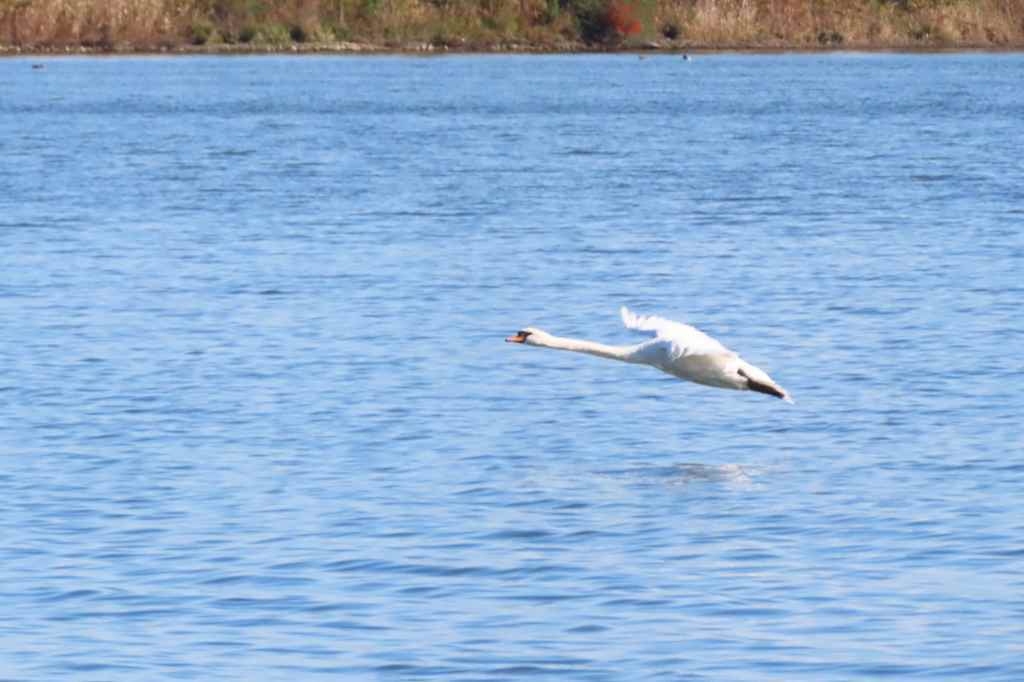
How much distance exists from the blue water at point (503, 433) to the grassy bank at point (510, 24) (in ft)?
199

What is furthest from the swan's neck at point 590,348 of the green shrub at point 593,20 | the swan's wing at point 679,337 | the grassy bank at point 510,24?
the green shrub at point 593,20

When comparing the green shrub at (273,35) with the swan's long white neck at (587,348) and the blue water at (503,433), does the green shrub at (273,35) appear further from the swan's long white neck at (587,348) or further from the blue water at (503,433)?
the swan's long white neck at (587,348)

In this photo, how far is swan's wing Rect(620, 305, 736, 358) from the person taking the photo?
50.9 ft

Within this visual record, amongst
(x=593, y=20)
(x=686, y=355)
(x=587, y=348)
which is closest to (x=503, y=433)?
(x=587, y=348)

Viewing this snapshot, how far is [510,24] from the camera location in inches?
4134

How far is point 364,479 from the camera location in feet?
50.6

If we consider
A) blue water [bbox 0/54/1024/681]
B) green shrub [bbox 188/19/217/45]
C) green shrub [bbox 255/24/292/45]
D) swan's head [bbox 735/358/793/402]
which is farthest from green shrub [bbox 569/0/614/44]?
swan's head [bbox 735/358/793/402]

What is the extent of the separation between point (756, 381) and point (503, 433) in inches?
98.8

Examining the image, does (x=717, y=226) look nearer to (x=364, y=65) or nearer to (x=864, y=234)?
(x=864, y=234)

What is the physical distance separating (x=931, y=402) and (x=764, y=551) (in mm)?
5368

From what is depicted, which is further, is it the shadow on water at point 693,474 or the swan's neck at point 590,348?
the swan's neck at point 590,348

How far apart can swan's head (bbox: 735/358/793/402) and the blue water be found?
23.3 inches

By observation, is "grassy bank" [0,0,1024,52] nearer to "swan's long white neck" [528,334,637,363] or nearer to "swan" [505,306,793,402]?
"swan's long white neck" [528,334,637,363]

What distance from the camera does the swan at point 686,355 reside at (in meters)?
15.5
